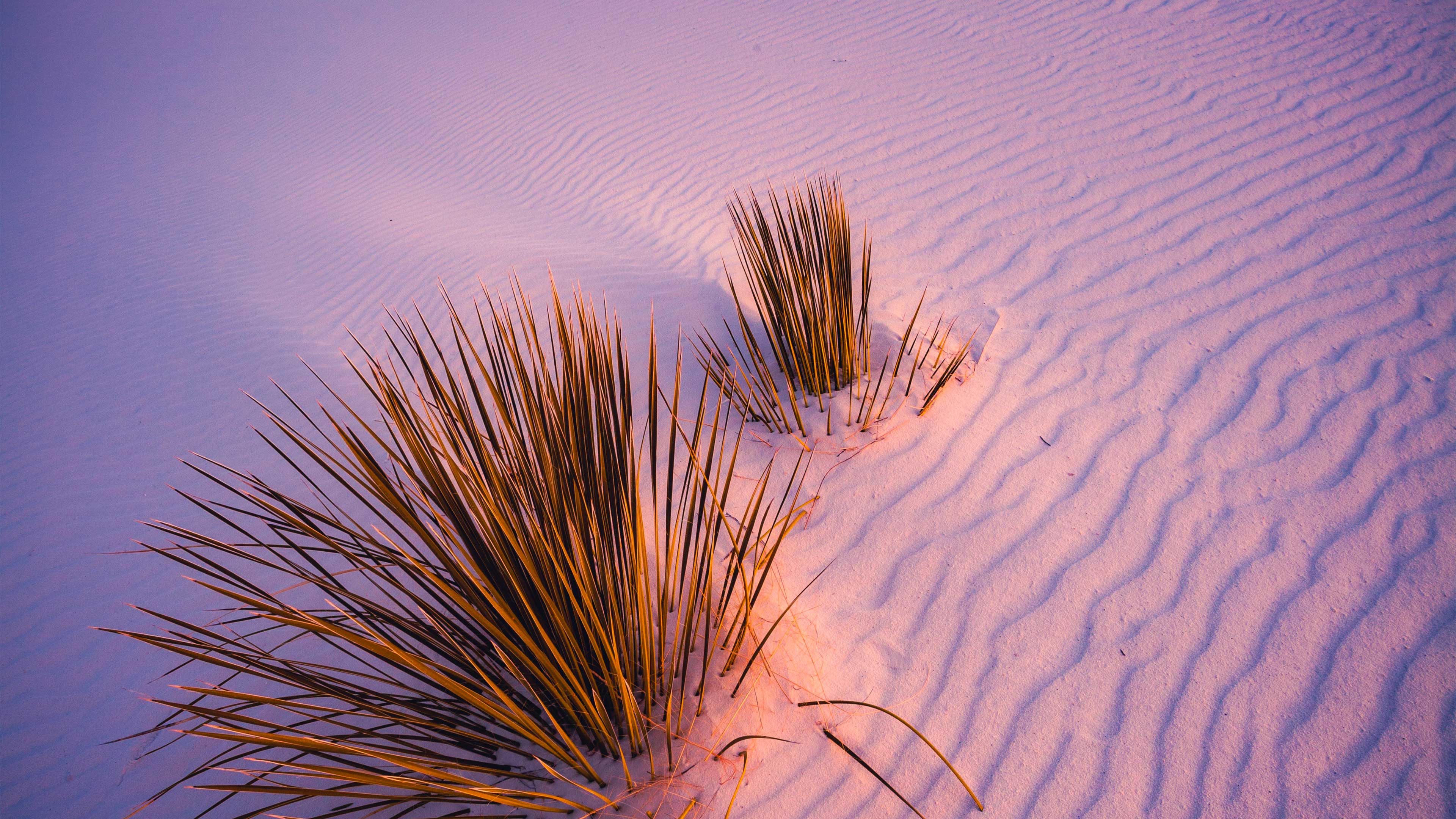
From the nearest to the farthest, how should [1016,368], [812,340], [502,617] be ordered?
[502,617] → [812,340] → [1016,368]

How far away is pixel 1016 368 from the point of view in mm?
2721

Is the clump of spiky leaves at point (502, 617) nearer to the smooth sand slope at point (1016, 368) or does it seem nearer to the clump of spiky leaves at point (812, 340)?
the smooth sand slope at point (1016, 368)

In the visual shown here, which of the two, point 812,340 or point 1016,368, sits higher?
point 812,340

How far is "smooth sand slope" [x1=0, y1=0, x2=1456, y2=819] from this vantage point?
5.37ft

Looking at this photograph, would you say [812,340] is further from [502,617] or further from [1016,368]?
[502,617]

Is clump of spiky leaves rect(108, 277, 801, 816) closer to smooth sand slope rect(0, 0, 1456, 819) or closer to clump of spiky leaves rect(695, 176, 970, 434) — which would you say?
smooth sand slope rect(0, 0, 1456, 819)

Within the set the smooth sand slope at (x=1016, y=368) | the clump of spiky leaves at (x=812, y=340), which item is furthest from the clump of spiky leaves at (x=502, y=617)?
the clump of spiky leaves at (x=812, y=340)

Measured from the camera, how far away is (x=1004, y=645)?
1.82m

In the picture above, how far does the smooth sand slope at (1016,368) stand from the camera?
164 centimetres

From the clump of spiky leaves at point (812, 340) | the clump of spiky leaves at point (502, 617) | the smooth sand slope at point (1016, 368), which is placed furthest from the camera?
the clump of spiky leaves at point (812, 340)

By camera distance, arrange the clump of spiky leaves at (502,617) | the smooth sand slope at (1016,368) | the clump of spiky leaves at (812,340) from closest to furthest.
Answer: the clump of spiky leaves at (502,617)
the smooth sand slope at (1016,368)
the clump of spiky leaves at (812,340)

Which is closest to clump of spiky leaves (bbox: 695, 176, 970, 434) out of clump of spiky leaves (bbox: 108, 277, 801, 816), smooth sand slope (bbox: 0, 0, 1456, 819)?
smooth sand slope (bbox: 0, 0, 1456, 819)

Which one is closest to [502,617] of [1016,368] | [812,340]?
[812,340]

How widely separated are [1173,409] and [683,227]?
3.52m
